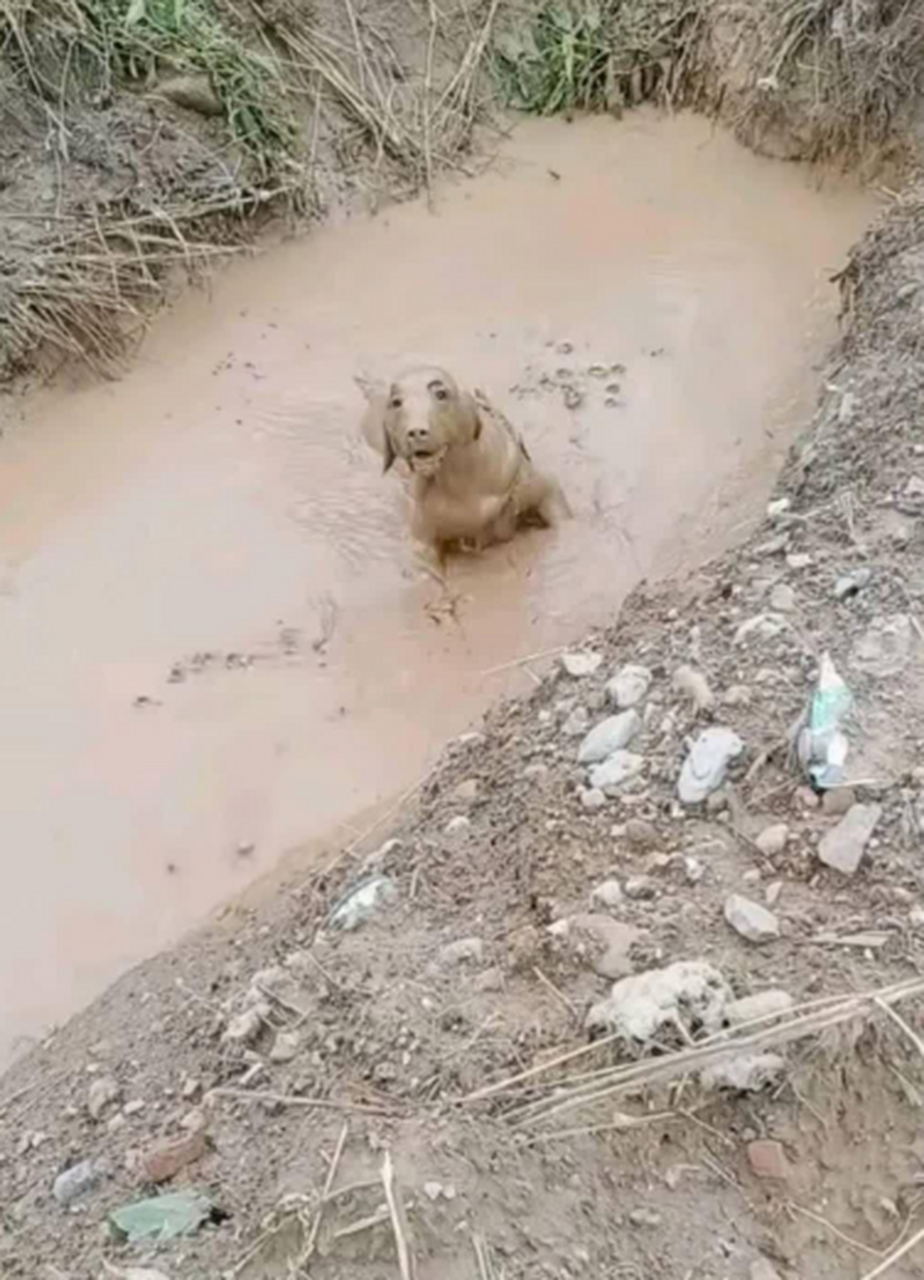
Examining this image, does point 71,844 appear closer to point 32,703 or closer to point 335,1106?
point 32,703

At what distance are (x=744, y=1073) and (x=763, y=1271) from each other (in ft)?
1.02

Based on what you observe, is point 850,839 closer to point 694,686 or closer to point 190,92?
point 694,686

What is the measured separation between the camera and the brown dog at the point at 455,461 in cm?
473

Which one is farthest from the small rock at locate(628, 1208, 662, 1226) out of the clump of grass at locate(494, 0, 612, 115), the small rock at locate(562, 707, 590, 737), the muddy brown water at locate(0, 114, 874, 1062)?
the clump of grass at locate(494, 0, 612, 115)

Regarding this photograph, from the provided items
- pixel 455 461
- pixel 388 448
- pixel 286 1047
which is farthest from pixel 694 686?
pixel 455 461

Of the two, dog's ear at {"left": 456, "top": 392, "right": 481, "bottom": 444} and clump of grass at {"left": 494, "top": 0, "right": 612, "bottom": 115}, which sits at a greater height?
clump of grass at {"left": 494, "top": 0, "right": 612, "bottom": 115}

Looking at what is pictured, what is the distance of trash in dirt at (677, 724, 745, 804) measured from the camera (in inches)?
136

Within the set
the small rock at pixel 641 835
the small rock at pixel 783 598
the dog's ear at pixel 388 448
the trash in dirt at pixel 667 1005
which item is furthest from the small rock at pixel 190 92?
the trash in dirt at pixel 667 1005

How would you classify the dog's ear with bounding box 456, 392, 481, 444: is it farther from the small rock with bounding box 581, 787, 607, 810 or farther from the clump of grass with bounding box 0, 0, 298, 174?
the clump of grass with bounding box 0, 0, 298, 174

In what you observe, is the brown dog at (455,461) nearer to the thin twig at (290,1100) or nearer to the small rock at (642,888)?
the small rock at (642,888)

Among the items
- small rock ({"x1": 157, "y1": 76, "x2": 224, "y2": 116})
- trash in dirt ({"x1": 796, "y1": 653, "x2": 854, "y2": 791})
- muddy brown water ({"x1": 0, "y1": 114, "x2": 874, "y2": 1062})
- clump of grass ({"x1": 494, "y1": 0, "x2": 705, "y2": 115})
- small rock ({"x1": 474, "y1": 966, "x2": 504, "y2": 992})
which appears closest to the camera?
small rock ({"x1": 474, "y1": 966, "x2": 504, "y2": 992})

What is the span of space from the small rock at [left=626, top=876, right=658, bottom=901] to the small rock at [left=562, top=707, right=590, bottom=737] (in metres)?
0.62

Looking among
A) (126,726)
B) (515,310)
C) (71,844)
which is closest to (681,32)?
(515,310)

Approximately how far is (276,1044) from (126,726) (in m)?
1.88
